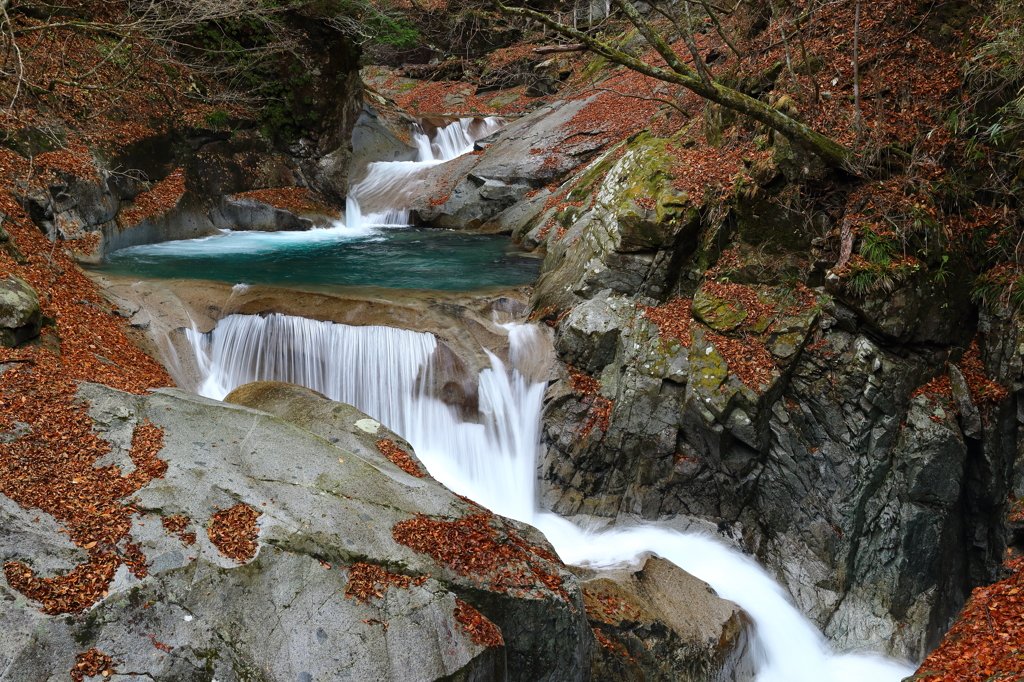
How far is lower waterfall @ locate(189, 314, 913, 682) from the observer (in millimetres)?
7926

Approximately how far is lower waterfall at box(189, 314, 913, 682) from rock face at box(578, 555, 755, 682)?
89cm

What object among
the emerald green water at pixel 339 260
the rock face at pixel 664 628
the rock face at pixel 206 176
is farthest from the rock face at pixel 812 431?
the rock face at pixel 206 176

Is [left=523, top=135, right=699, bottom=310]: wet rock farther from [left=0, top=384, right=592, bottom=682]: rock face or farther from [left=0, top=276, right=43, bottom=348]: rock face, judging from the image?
[left=0, top=276, right=43, bottom=348]: rock face

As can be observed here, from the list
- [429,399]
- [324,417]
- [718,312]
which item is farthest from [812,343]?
[324,417]

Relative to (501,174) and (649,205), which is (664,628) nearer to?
(649,205)

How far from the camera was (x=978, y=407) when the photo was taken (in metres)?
7.29

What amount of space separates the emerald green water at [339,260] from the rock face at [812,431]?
381 cm

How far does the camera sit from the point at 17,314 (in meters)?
6.42

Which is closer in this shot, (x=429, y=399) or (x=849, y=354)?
(x=849, y=354)

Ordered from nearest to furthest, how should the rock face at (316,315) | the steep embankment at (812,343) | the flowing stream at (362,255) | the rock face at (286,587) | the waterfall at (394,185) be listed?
the rock face at (286,587) → the steep embankment at (812,343) → the rock face at (316,315) → the flowing stream at (362,255) → the waterfall at (394,185)

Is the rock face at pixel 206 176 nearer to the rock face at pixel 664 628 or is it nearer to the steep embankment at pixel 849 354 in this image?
the steep embankment at pixel 849 354

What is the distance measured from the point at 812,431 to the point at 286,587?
6.29 meters

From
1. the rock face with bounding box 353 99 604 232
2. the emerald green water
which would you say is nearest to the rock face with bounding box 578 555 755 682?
the emerald green water

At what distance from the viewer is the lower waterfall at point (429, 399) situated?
26.0ft
